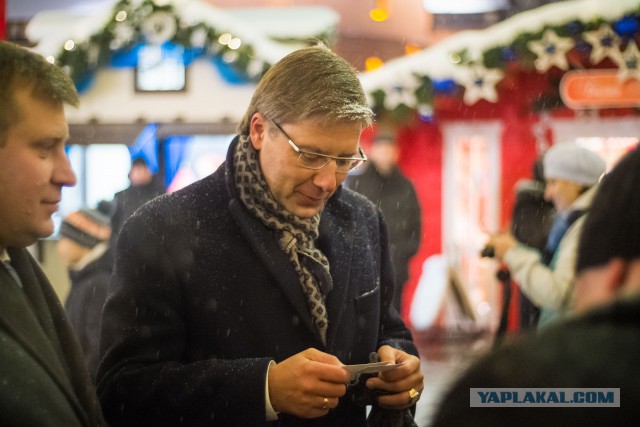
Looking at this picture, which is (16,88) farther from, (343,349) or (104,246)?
(104,246)

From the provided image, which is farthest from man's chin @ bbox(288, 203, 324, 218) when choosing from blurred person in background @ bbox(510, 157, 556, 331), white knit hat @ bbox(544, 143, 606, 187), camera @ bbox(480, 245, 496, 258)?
blurred person in background @ bbox(510, 157, 556, 331)

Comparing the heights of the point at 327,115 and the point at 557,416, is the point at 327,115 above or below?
above

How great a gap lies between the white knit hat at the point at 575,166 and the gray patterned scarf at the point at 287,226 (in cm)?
139

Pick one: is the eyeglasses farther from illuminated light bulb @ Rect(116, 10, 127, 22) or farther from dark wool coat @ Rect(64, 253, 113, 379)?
illuminated light bulb @ Rect(116, 10, 127, 22)

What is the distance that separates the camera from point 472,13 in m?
6.93

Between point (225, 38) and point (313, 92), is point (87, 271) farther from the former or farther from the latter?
point (225, 38)

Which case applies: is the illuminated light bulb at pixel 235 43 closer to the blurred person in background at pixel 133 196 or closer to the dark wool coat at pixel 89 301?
the blurred person in background at pixel 133 196

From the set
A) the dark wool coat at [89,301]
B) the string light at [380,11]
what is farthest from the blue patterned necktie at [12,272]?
the string light at [380,11]

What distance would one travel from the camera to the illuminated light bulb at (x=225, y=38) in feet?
19.6

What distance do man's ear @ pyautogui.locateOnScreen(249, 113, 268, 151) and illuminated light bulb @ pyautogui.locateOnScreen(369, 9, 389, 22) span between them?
512 centimetres

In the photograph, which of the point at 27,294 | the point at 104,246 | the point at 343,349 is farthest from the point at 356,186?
the point at 27,294

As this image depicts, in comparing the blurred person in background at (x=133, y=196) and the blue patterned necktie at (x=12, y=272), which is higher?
the blue patterned necktie at (x=12, y=272)

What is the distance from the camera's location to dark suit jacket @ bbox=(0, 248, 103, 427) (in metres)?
1.12

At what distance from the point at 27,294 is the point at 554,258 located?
1.73m
